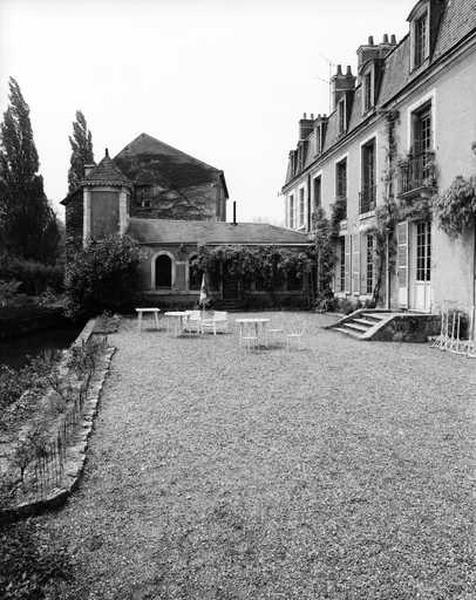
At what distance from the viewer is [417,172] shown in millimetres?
12320

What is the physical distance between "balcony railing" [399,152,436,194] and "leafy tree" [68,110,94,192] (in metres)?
27.6

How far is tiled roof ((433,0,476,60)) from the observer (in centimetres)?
1033

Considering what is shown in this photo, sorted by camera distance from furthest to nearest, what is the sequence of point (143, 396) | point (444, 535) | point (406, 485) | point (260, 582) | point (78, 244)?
point (78, 244) < point (143, 396) < point (406, 485) < point (444, 535) < point (260, 582)

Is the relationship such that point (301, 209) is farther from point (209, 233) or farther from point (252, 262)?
point (252, 262)

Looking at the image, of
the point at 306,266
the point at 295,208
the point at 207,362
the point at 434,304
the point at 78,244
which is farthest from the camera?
the point at 295,208

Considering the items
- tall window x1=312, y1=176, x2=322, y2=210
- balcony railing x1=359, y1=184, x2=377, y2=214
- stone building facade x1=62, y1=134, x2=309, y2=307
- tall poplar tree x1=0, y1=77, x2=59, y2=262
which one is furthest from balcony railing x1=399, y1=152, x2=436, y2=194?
tall poplar tree x1=0, y1=77, x2=59, y2=262

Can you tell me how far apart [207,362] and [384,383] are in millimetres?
3076

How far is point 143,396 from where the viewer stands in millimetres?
6176

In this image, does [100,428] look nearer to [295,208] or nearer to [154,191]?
[295,208]

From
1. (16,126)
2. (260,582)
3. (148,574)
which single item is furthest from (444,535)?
(16,126)

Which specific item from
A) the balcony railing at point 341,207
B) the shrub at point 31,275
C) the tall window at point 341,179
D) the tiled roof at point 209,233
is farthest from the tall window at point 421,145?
the shrub at point 31,275

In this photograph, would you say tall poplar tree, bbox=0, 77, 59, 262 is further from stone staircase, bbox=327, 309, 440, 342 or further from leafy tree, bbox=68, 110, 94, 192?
stone staircase, bbox=327, 309, 440, 342

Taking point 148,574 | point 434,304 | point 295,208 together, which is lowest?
point 148,574

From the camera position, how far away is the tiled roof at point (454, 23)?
10328 mm
